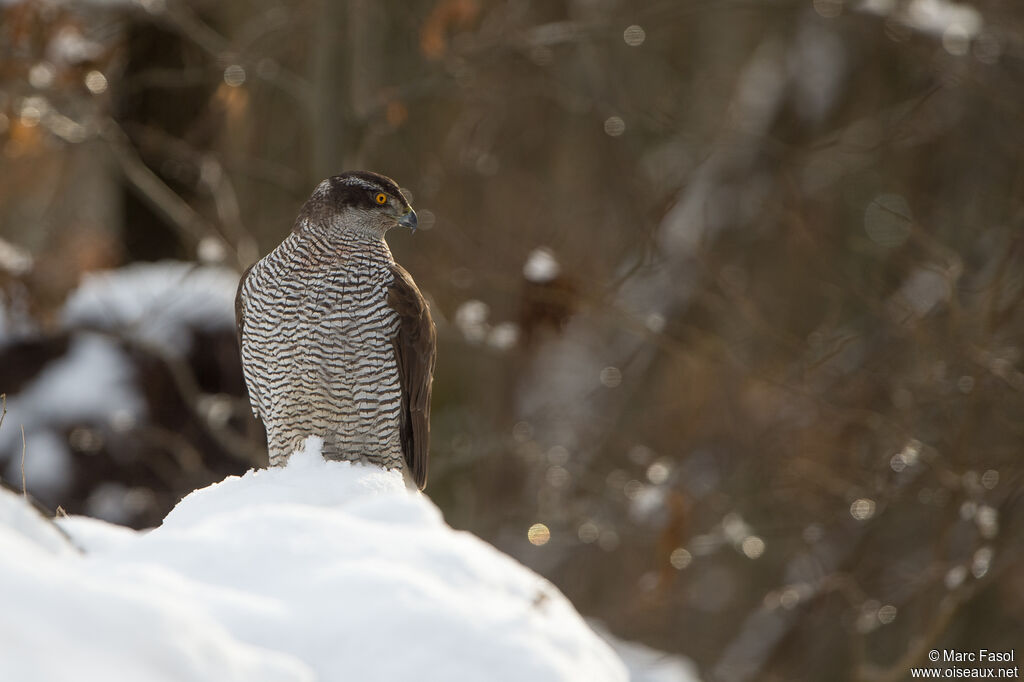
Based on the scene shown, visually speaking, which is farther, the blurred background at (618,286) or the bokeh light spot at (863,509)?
the blurred background at (618,286)

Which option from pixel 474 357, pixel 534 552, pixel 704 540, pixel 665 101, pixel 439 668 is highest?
pixel 665 101

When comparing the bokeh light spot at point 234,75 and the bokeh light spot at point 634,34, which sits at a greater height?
the bokeh light spot at point 634,34

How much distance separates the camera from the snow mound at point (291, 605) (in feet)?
5.46

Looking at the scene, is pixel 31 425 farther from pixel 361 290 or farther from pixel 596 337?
pixel 596 337

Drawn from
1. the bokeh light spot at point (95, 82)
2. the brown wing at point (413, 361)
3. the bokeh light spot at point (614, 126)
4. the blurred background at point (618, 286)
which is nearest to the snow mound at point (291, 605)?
the brown wing at point (413, 361)

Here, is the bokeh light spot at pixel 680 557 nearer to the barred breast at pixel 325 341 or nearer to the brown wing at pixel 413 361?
the brown wing at pixel 413 361

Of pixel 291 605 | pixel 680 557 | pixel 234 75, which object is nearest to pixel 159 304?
pixel 234 75

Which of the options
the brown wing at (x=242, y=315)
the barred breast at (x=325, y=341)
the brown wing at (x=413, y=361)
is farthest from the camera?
the brown wing at (x=242, y=315)

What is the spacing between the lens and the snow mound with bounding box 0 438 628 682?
166cm

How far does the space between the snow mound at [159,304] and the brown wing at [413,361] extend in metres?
3.33

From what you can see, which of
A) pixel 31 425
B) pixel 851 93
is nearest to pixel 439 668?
pixel 31 425

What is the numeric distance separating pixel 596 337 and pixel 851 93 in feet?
12.6

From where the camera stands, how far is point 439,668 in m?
1.99

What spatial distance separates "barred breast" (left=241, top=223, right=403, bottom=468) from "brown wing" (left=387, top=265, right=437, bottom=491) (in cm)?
4
